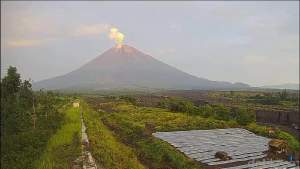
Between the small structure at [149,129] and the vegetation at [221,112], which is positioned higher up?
the vegetation at [221,112]

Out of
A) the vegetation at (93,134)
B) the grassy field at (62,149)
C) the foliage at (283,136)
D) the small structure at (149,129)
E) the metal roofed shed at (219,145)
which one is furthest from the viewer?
the foliage at (283,136)

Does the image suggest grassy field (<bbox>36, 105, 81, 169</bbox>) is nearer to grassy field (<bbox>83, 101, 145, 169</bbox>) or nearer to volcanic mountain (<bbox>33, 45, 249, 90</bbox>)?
grassy field (<bbox>83, 101, 145, 169</bbox>)

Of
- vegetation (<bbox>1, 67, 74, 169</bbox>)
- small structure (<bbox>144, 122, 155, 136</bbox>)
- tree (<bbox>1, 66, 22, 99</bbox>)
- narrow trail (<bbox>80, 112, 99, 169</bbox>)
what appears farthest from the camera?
tree (<bbox>1, 66, 22, 99</bbox>)

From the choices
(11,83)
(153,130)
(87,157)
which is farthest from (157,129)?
(11,83)

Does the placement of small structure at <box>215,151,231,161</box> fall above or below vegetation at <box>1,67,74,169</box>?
below

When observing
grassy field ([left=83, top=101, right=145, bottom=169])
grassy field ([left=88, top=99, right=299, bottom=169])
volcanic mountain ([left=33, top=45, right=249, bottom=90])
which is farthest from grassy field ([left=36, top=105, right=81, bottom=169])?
volcanic mountain ([left=33, top=45, right=249, bottom=90])

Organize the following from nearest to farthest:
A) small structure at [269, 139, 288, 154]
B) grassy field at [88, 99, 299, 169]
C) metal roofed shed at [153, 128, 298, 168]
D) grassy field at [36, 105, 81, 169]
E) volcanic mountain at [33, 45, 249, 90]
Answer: grassy field at [36, 105, 81, 169] < grassy field at [88, 99, 299, 169] < metal roofed shed at [153, 128, 298, 168] < small structure at [269, 139, 288, 154] < volcanic mountain at [33, 45, 249, 90]

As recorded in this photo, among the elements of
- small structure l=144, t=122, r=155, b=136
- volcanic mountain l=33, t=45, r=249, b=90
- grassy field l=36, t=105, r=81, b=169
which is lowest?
small structure l=144, t=122, r=155, b=136

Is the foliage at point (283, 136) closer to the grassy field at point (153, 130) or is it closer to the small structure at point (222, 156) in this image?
the grassy field at point (153, 130)

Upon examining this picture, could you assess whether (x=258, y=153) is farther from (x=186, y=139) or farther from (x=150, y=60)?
(x=150, y=60)

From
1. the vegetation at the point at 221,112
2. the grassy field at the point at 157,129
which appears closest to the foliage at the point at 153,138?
the grassy field at the point at 157,129
